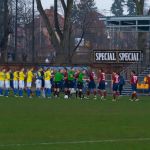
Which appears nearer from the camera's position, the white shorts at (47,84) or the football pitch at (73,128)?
Answer: the football pitch at (73,128)

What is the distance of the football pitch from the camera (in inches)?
652

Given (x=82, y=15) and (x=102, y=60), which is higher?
(x=82, y=15)

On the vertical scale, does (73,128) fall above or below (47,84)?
below

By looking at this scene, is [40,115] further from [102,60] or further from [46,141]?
[102,60]

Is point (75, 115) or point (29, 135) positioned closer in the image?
point (29, 135)

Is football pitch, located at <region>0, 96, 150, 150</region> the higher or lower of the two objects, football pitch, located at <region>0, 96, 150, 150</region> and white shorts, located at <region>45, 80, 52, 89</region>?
the lower

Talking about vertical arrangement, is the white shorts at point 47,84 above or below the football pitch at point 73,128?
above

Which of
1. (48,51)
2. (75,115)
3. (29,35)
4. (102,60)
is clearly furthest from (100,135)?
(48,51)

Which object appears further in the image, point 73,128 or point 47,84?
point 47,84

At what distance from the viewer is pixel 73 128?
20.5m

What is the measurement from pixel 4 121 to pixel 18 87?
64.1 feet

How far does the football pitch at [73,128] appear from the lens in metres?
16.6

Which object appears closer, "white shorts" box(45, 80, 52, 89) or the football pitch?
the football pitch

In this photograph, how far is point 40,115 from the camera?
25.4m
